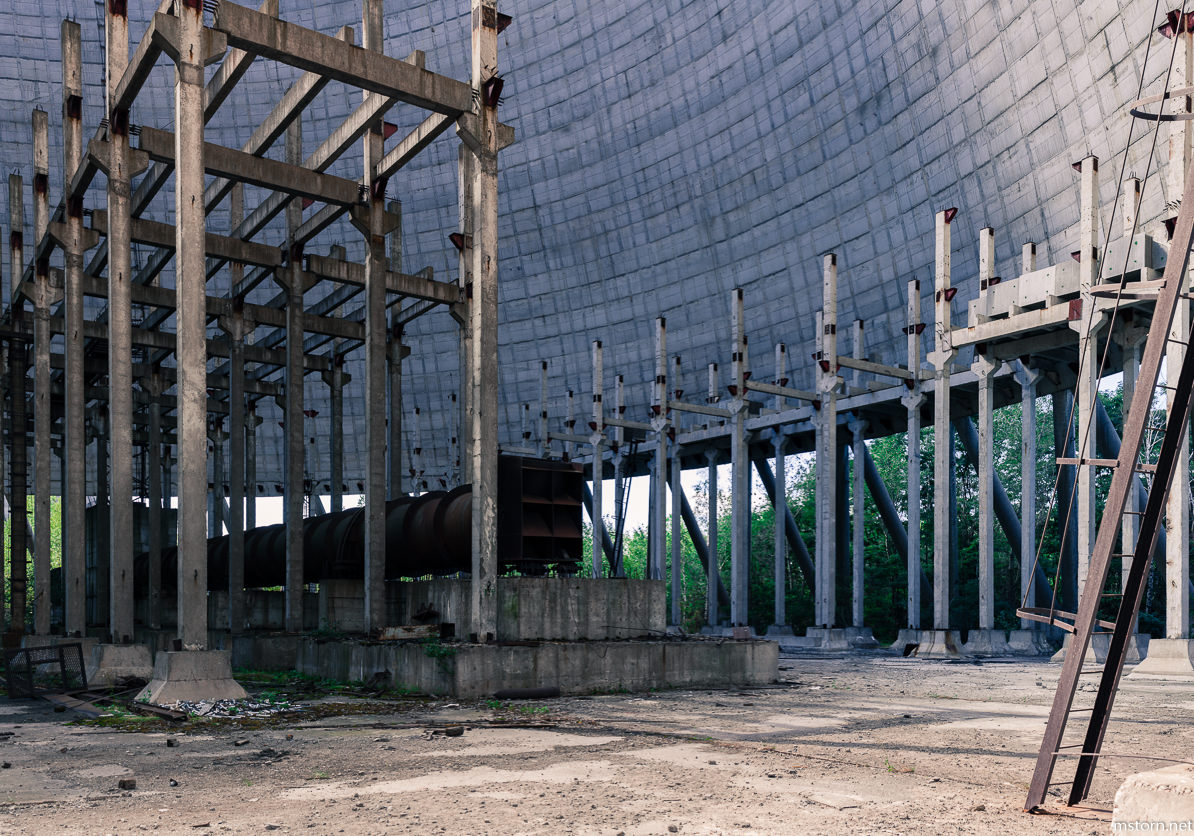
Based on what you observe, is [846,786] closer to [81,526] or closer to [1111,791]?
[1111,791]

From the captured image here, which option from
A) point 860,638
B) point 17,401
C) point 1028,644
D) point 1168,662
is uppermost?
point 17,401

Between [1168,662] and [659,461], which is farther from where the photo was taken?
[659,461]

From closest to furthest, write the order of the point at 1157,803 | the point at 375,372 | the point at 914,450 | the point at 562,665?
the point at 1157,803, the point at 562,665, the point at 375,372, the point at 914,450

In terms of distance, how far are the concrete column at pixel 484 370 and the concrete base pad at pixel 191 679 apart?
3530 millimetres

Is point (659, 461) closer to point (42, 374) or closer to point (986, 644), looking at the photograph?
point (986, 644)

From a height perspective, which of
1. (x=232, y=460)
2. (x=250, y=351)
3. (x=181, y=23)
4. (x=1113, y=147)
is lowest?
(x=232, y=460)

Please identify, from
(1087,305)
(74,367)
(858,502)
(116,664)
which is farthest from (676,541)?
(116,664)

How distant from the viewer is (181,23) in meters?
15.5

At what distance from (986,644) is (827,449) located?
7.03m

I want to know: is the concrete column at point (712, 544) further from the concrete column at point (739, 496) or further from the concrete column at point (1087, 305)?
the concrete column at point (1087, 305)

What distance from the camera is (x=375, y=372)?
2098cm

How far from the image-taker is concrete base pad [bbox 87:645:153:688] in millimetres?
18391

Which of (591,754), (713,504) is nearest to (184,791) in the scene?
(591,754)

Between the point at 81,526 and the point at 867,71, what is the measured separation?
1112 inches
